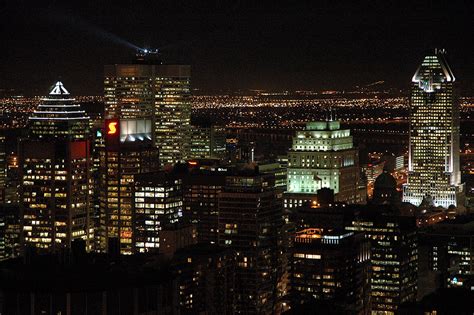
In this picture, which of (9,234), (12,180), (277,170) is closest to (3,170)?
(12,180)

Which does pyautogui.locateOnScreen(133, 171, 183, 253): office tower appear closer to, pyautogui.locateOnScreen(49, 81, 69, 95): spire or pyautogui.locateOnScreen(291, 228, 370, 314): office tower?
pyautogui.locateOnScreen(49, 81, 69, 95): spire

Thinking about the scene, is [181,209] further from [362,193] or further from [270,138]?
[270,138]

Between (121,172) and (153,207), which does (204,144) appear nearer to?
(121,172)

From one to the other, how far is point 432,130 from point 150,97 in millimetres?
21638

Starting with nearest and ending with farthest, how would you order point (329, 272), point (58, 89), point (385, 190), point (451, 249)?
point (329, 272) → point (451, 249) → point (58, 89) → point (385, 190)

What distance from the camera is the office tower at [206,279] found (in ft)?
210

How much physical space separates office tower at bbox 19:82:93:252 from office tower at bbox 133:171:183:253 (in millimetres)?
2746

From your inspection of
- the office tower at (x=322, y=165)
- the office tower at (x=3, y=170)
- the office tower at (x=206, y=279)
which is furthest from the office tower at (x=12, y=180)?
the office tower at (x=206, y=279)

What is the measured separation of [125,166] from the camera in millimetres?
81062

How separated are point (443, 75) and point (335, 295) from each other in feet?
158

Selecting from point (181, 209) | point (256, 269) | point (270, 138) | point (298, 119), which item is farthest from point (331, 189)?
point (298, 119)

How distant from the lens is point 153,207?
77.7 m

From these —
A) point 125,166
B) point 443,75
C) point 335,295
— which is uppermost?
point 443,75

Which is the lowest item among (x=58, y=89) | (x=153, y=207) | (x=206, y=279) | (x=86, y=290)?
(x=206, y=279)
